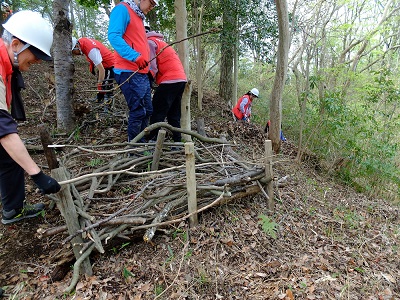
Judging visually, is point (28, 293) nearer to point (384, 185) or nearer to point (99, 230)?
point (99, 230)

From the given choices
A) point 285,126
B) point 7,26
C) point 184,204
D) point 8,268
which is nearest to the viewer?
point 7,26

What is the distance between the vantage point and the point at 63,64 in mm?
4160

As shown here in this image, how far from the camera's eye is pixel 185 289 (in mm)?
2271

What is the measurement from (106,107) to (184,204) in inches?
121

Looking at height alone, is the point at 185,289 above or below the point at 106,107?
below

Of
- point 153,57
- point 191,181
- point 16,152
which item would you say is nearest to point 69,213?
point 16,152

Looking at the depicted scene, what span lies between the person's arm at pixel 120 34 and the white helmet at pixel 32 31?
927 millimetres

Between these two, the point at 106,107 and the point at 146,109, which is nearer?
the point at 146,109

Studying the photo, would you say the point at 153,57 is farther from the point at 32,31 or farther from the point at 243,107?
the point at 243,107

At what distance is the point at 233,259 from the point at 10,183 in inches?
92.1

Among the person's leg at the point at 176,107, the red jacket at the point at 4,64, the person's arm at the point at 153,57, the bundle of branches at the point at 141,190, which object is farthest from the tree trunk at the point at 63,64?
the red jacket at the point at 4,64

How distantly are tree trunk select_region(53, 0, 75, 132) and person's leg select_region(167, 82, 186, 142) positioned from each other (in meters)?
1.68

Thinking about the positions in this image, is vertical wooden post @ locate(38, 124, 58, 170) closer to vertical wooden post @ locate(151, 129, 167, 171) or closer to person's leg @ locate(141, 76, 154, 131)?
vertical wooden post @ locate(151, 129, 167, 171)

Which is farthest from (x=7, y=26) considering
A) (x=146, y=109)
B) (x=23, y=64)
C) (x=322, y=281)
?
(x=322, y=281)
